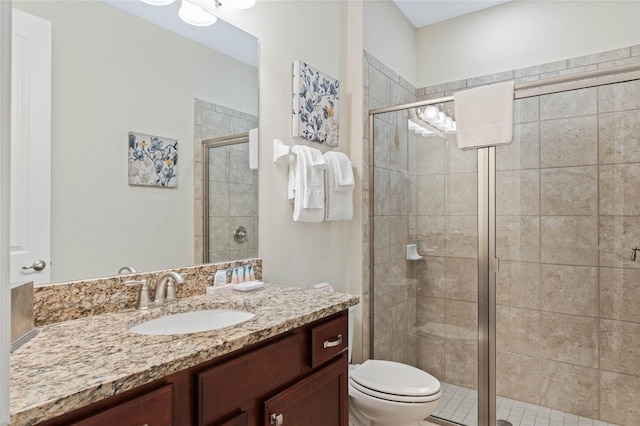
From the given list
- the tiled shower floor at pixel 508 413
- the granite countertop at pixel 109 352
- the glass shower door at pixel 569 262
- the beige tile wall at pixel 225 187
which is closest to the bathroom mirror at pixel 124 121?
the beige tile wall at pixel 225 187

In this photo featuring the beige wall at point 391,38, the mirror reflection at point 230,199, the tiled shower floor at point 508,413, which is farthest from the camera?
the beige wall at point 391,38

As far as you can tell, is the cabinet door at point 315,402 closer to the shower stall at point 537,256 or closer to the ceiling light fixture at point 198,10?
the shower stall at point 537,256

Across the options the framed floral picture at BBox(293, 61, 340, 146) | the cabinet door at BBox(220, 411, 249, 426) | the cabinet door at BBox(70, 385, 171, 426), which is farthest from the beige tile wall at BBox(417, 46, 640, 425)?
the cabinet door at BBox(70, 385, 171, 426)

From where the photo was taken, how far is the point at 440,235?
2455 millimetres

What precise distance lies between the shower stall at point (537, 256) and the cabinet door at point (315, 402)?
1.21m

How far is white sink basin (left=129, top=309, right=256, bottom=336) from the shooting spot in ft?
3.92

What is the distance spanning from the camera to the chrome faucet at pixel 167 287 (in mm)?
1293

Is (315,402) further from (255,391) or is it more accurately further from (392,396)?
(392,396)

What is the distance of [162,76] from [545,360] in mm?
2603

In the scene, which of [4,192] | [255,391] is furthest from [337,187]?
[4,192]

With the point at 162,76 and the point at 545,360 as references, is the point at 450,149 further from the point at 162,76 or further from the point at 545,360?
the point at 162,76

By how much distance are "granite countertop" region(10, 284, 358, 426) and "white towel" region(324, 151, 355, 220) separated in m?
0.83

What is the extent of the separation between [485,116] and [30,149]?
210cm

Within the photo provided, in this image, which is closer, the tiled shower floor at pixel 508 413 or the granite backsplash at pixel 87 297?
the granite backsplash at pixel 87 297
